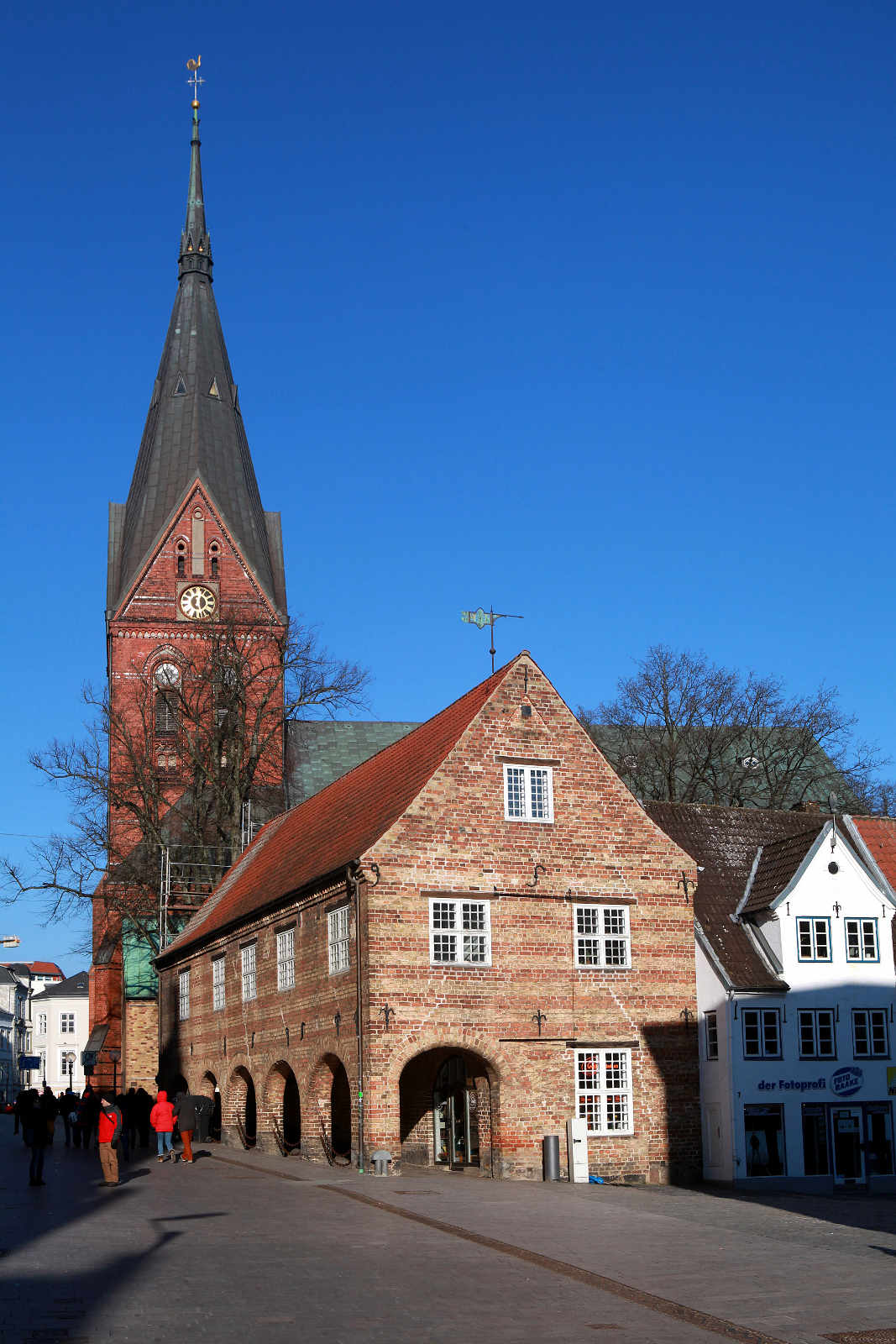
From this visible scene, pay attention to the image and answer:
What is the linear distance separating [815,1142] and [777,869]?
6.07 meters

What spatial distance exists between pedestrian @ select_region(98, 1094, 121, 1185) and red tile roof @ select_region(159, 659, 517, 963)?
25.4 ft

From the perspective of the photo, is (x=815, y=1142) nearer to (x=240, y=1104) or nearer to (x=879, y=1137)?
(x=879, y=1137)

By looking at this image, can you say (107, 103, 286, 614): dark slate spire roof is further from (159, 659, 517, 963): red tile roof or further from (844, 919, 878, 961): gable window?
(844, 919, 878, 961): gable window

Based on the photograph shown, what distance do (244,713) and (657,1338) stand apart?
4396 centimetres

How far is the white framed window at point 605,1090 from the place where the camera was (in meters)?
30.9

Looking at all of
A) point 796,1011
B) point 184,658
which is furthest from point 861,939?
point 184,658

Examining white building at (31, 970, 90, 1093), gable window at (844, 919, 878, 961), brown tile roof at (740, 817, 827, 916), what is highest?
brown tile roof at (740, 817, 827, 916)

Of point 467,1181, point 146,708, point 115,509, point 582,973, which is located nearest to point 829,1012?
point 582,973

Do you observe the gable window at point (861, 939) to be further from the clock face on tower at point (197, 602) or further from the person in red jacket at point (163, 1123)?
the clock face on tower at point (197, 602)

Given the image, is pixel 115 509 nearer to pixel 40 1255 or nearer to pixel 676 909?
pixel 676 909

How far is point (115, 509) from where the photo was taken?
249 ft

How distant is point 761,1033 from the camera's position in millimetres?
33125

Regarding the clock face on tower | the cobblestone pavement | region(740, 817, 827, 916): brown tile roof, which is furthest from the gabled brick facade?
the clock face on tower

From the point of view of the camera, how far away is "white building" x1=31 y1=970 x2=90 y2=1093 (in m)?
134
